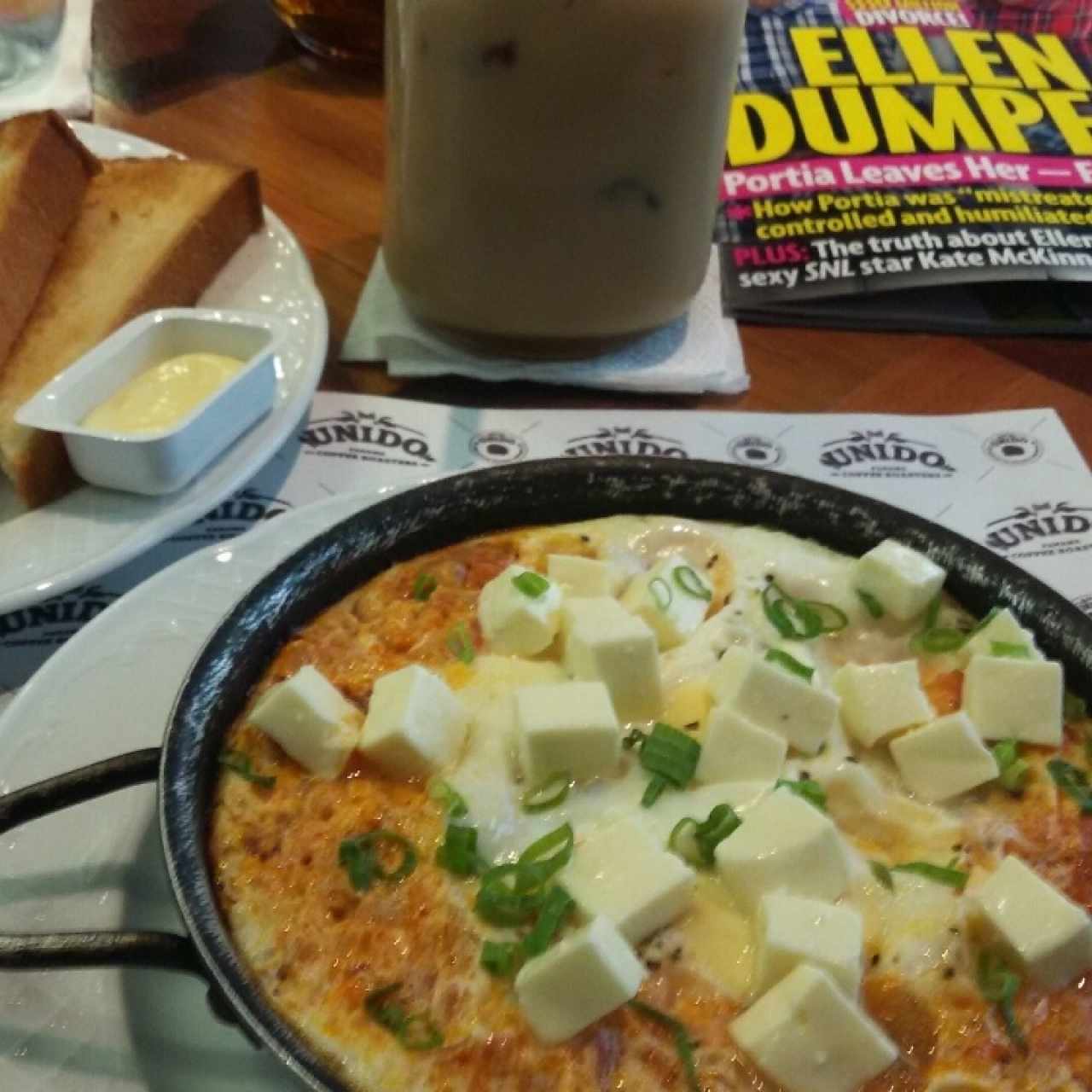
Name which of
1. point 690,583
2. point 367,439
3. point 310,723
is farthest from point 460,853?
point 367,439

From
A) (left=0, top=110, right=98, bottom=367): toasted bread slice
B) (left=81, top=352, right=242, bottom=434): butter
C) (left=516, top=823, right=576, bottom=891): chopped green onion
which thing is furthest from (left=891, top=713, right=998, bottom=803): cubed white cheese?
(left=0, top=110, right=98, bottom=367): toasted bread slice

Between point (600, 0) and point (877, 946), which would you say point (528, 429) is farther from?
point (877, 946)

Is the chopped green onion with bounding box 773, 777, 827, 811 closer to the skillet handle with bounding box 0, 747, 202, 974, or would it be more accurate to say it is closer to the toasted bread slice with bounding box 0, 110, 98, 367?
the skillet handle with bounding box 0, 747, 202, 974

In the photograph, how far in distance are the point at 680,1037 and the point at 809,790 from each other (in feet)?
0.80

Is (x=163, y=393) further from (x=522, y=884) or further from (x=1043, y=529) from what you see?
(x=1043, y=529)

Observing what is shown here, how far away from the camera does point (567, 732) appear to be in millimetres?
1006

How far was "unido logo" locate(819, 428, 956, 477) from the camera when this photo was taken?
5.82 feet

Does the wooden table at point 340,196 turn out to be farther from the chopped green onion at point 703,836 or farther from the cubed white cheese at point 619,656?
the chopped green onion at point 703,836

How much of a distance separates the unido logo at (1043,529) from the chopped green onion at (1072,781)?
0.59 meters

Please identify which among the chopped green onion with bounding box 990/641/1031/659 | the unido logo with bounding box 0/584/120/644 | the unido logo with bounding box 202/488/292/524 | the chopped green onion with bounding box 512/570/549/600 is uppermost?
the chopped green onion with bounding box 990/641/1031/659

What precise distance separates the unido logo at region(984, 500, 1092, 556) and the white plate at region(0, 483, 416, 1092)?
34.2 inches

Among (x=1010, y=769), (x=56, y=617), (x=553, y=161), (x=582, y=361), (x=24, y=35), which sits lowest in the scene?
(x=56, y=617)

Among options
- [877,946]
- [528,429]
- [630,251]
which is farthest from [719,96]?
[877,946]

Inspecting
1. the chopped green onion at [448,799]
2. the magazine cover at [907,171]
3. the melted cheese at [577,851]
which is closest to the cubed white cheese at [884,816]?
the melted cheese at [577,851]
